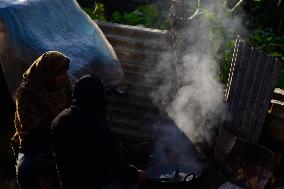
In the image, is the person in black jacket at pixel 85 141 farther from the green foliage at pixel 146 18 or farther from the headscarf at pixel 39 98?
the green foliage at pixel 146 18

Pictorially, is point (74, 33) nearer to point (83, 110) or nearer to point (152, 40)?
point (152, 40)

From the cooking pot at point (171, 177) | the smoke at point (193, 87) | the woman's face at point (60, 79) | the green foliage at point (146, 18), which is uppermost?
the green foliage at point (146, 18)

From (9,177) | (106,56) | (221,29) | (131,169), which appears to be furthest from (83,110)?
(221,29)

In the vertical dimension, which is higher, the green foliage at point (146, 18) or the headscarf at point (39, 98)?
the green foliage at point (146, 18)

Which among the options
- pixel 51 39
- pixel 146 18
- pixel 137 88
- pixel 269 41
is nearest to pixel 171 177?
pixel 137 88

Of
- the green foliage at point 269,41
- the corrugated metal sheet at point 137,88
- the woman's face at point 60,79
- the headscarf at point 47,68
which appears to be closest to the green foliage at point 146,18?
the corrugated metal sheet at point 137,88

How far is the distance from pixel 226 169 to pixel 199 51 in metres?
2.11

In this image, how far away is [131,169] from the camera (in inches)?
188

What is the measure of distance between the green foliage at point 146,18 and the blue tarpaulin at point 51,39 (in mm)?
2598

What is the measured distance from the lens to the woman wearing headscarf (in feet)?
17.2

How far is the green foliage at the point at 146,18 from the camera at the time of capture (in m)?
9.66

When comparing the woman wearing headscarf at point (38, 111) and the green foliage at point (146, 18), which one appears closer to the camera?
the woman wearing headscarf at point (38, 111)

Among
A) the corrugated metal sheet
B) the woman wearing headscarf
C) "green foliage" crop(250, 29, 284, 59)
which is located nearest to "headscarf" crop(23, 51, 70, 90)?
the woman wearing headscarf

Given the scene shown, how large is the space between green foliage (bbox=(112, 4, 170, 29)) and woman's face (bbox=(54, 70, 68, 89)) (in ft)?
14.7
